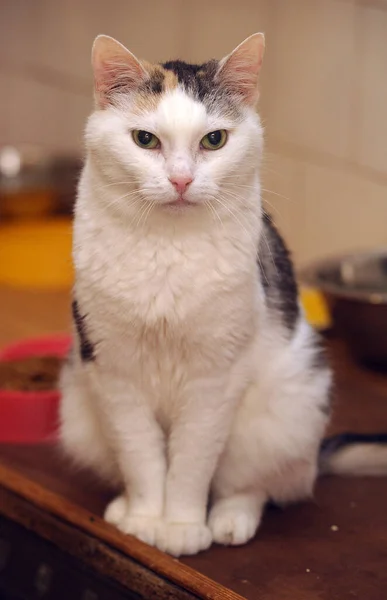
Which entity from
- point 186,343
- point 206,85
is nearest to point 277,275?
point 186,343

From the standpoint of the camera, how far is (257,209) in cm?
116

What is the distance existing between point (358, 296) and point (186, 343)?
632mm

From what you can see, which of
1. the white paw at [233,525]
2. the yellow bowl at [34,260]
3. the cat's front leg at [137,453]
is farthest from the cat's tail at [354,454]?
the yellow bowl at [34,260]

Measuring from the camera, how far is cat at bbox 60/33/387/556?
1.08 m

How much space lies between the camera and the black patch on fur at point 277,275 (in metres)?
1.25

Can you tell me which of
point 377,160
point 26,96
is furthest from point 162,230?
point 26,96

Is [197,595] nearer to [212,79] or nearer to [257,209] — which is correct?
[257,209]

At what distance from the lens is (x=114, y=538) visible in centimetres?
123

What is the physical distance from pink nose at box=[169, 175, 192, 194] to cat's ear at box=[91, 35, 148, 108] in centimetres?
14

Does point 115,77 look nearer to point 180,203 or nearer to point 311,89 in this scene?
point 180,203

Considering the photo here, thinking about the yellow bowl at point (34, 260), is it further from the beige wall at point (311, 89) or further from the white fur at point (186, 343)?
the white fur at point (186, 343)

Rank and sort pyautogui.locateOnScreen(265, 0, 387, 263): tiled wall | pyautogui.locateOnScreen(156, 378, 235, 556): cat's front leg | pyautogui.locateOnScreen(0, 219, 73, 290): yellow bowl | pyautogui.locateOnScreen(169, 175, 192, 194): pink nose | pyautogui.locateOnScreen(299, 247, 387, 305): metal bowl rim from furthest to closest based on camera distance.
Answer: pyautogui.locateOnScreen(0, 219, 73, 290): yellow bowl → pyautogui.locateOnScreen(265, 0, 387, 263): tiled wall → pyautogui.locateOnScreen(299, 247, 387, 305): metal bowl rim → pyautogui.locateOnScreen(156, 378, 235, 556): cat's front leg → pyautogui.locateOnScreen(169, 175, 192, 194): pink nose

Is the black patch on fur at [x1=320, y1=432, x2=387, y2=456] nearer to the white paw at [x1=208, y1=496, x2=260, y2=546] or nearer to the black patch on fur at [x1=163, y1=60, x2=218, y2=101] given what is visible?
the white paw at [x1=208, y1=496, x2=260, y2=546]

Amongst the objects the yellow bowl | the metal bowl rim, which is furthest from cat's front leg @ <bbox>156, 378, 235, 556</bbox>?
the yellow bowl
